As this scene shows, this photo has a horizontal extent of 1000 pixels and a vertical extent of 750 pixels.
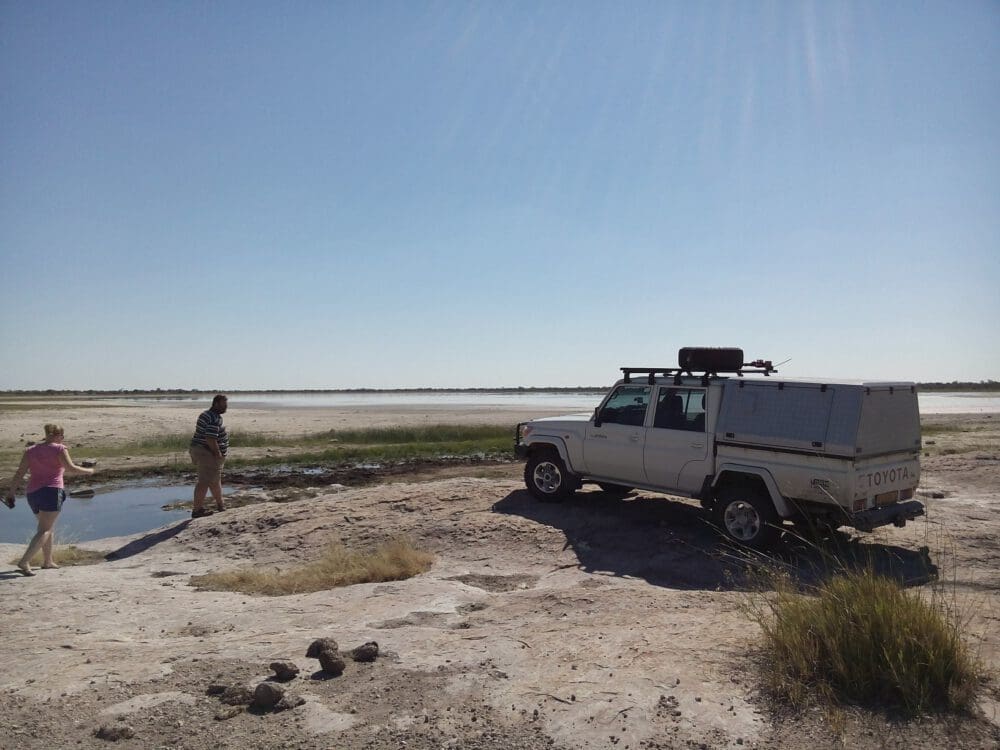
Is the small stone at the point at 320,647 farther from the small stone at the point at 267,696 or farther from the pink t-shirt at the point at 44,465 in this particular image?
the pink t-shirt at the point at 44,465

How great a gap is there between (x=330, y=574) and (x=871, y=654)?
6385 millimetres

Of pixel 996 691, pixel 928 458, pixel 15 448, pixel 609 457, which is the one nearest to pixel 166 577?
pixel 609 457

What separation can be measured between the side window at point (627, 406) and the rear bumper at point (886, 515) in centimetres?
306

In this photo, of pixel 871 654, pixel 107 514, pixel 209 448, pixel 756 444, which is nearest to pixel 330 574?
pixel 209 448

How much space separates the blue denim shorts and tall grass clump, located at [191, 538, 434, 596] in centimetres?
190

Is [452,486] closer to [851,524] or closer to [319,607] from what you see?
[319,607]

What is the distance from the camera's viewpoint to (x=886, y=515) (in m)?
8.80

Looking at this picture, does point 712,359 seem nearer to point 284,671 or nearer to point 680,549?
point 680,549

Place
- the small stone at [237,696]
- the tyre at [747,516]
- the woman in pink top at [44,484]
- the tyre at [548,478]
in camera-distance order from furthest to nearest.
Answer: the tyre at [548,478]
the woman in pink top at [44,484]
the tyre at [747,516]
the small stone at [237,696]

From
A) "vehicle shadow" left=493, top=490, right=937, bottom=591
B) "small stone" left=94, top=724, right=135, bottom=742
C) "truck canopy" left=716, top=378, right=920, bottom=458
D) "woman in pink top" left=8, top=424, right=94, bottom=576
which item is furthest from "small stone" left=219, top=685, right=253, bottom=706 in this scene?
"truck canopy" left=716, top=378, right=920, bottom=458

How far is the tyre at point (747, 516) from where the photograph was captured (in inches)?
360

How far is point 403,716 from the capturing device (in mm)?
4875

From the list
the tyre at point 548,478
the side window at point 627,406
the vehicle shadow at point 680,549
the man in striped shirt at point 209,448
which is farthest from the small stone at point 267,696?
the man in striped shirt at point 209,448

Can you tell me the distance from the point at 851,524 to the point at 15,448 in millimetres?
28171
